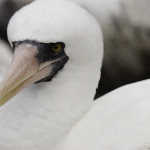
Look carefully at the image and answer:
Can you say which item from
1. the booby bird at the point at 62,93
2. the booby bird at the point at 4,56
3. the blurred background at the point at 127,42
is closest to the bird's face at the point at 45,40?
the booby bird at the point at 62,93

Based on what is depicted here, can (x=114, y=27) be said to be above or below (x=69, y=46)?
below

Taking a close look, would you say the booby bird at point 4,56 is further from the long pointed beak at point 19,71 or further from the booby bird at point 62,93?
the long pointed beak at point 19,71

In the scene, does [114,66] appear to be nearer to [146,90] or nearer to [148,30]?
[148,30]

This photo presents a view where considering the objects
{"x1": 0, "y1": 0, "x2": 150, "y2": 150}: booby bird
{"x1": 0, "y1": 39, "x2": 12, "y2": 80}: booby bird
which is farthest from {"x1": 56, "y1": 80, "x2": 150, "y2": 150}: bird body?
{"x1": 0, "y1": 39, "x2": 12, "y2": 80}: booby bird

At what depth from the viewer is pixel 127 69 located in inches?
153

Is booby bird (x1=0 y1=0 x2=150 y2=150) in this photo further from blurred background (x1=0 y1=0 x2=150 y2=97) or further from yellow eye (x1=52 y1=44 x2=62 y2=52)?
blurred background (x1=0 y1=0 x2=150 y2=97)

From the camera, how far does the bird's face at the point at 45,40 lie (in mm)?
2271

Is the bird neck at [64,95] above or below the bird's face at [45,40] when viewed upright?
below

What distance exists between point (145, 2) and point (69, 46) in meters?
1.45

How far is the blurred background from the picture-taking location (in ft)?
12.2

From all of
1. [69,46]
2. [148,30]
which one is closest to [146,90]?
[69,46]

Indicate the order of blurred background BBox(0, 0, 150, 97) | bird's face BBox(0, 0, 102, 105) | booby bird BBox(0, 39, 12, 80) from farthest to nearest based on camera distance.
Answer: blurred background BBox(0, 0, 150, 97)
booby bird BBox(0, 39, 12, 80)
bird's face BBox(0, 0, 102, 105)

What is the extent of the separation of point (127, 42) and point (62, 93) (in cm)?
132

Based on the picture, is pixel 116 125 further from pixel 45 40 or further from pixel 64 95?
pixel 45 40
